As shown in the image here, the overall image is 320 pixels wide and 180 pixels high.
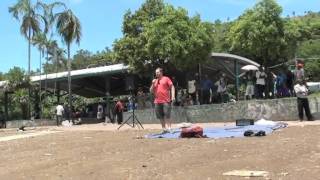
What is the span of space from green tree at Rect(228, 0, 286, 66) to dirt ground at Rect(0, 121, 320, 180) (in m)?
19.2

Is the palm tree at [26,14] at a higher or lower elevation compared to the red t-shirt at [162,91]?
higher

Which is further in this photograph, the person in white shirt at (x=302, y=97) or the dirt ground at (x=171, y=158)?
the person in white shirt at (x=302, y=97)

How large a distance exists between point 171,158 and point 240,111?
1268 centimetres

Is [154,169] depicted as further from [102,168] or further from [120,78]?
[120,78]

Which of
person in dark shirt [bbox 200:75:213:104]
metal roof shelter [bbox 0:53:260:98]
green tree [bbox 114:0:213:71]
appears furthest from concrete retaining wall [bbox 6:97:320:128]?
metal roof shelter [bbox 0:53:260:98]

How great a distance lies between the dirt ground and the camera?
347 inches

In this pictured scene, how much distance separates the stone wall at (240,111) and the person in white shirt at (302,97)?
1.06m

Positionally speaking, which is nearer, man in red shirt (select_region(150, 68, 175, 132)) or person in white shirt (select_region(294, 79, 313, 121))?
man in red shirt (select_region(150, 68, 175, 132))

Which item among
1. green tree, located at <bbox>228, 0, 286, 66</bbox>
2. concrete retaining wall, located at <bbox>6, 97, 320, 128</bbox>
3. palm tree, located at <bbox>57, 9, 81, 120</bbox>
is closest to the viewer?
concrete retaining wall, located at <bbox>6, 97, 320, 128</bbox>

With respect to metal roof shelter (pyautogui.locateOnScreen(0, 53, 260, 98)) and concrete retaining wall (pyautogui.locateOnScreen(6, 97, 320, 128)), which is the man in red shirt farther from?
metal roof shelter (pyautogui.locateOnScreen(0, 53, 260, 98))

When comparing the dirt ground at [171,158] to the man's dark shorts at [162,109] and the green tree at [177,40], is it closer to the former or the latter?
the man's dark shorts at [162,109]

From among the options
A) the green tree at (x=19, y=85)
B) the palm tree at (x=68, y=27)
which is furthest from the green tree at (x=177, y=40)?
the green tree at (x=19, y=85)

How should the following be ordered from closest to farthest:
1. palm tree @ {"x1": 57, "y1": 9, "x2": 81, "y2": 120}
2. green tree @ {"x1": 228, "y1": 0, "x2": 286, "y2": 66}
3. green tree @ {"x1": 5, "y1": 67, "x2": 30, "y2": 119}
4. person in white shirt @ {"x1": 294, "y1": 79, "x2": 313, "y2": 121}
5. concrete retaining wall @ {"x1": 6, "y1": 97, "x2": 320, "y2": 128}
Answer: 1. person in white shirt @ {"x1": 294, "y1": 79, "x2": 313, "y2": 121}
2. concrete retaining wall @ {"x1": 6, "y1": 97, "x2": 320, "y2": 128}
3. green tree @ {"x1": 228, "y1": 0, "x2": 286, "y2": 66}
4. palm tree @ {"x1": 57, "y1": 9, "x2": 81, "y2": 120}
5. green tree @ {"x1": 5, "y1": 67, "x2": 30, "y2": 119}

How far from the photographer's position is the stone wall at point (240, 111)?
20.8m
